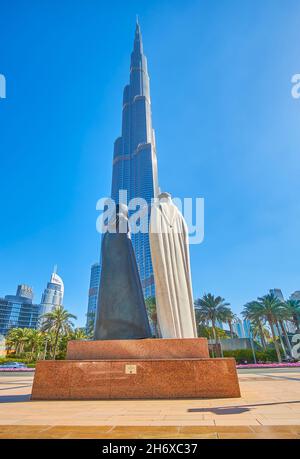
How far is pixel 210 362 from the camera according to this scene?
5.83 metres

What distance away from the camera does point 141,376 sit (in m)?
5.92

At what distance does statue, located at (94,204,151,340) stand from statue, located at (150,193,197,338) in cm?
65

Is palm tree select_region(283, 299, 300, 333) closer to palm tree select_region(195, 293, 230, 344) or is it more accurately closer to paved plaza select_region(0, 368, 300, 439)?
palm tree select_region(195, 293, 230, 344)

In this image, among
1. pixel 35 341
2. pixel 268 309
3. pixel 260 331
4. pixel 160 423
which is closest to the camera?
pixel 160 423

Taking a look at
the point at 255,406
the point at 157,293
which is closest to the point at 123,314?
the point at 157,293

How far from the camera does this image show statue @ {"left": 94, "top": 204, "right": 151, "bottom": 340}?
23.8 feet

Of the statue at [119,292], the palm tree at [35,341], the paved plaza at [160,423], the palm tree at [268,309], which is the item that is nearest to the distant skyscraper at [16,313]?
the palm tree at [35,341]

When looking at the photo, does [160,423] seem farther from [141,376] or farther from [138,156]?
[138,156]

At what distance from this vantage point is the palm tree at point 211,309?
139 ft

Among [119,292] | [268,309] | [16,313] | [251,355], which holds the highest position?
[16,313]

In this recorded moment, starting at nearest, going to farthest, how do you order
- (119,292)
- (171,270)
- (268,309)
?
(119,292) < (171,270) < (268,309)

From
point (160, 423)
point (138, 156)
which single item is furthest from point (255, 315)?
point (138, 156)

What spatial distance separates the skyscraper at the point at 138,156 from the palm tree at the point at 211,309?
4062cm

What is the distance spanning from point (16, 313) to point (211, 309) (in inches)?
5437
